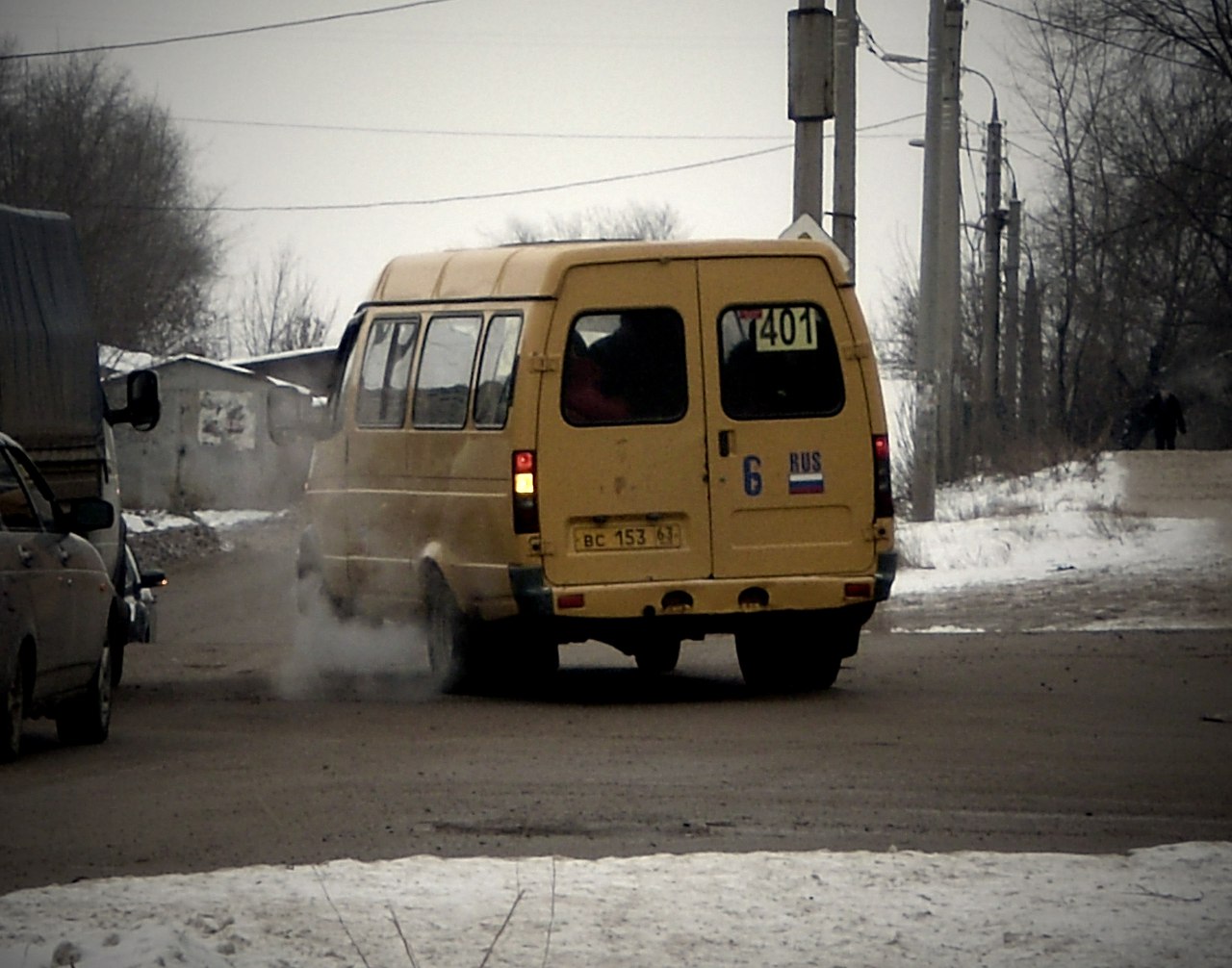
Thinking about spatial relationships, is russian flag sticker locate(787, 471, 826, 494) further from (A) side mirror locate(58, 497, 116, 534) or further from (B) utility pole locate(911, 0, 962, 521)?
(B) utility pole locate(911, 0, 962, 521)

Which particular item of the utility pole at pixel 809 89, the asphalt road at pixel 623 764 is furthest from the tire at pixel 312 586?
the utility pole at pixel 809 89

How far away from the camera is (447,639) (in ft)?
44.5

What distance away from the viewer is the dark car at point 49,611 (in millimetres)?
10180

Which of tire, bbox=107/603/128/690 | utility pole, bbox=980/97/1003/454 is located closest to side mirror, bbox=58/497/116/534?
tire, bbox=107/603/128/690

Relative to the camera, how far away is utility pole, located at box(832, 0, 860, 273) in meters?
22.2

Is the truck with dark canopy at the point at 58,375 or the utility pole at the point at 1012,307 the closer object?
the truck with dark canopy at the point at 58,375

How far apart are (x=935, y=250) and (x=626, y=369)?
15174 millimetres

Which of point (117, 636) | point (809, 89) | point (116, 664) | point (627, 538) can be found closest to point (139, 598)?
point (116, 664)

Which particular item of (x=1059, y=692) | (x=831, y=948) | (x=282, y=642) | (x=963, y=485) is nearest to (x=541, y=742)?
(x=1059, y=692)

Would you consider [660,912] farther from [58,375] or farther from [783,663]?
[58,375]

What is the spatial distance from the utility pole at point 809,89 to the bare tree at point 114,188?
925 inches

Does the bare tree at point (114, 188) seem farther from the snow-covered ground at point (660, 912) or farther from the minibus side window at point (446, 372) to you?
the snow-covered ground at point (660, 912)

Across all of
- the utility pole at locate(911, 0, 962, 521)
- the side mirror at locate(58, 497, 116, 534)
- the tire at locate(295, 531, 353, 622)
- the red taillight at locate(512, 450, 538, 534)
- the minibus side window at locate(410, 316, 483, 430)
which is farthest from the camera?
the utility pole at locate(911, 0, 962, 521)

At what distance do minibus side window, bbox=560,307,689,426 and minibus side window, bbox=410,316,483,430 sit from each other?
803mm
